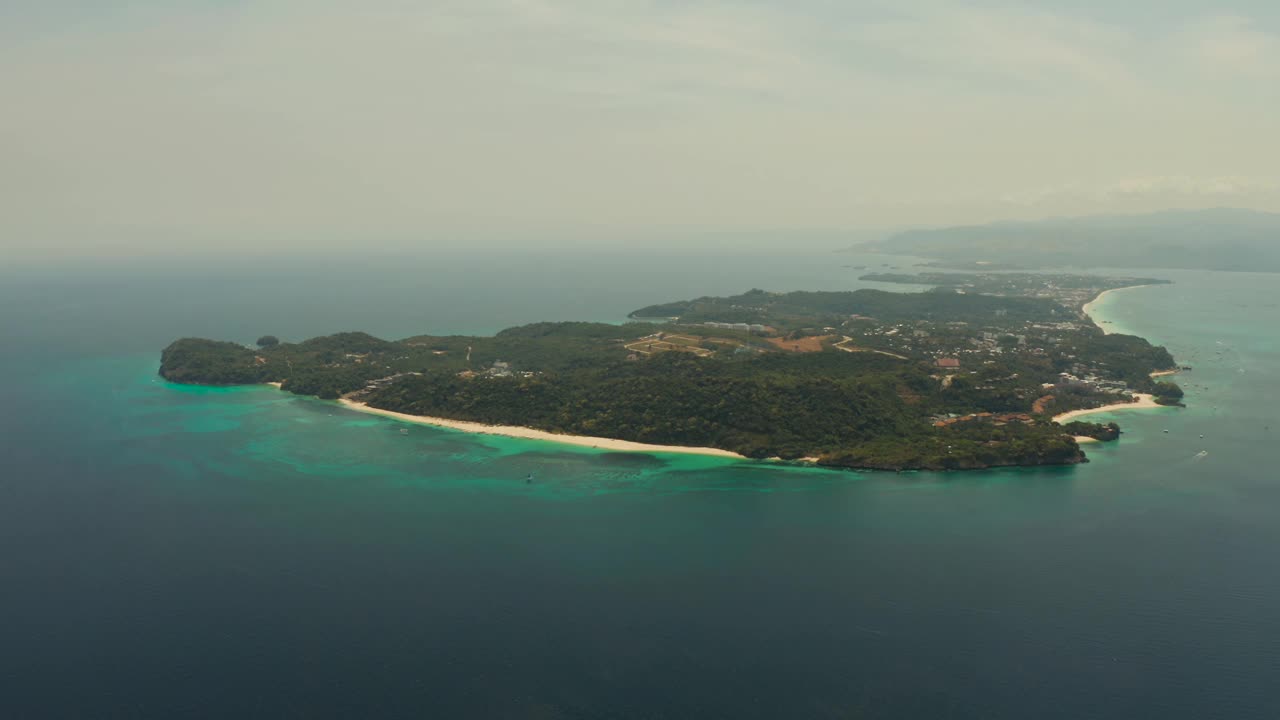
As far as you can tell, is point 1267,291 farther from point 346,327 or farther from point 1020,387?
point 346,327

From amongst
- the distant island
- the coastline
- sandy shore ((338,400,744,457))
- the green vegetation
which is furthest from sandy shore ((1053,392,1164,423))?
the coastline

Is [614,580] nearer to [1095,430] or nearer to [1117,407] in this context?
[1095,430]

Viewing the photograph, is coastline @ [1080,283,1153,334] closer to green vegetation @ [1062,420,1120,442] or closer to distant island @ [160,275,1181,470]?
distant island @ [160,275,1181,470]

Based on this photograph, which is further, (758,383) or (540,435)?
(758,383)

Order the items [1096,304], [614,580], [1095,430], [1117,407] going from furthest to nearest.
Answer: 1. [1096,304]
2. [1117,407]
3. [1095,430]
4. [614,580]

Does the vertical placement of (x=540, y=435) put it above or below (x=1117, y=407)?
below

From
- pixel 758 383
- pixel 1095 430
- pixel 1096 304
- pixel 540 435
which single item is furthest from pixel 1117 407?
pixel 1096 304

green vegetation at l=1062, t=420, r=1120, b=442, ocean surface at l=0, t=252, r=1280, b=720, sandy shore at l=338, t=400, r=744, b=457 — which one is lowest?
ocean surface at l=0, t=252, r=1280, b=720
